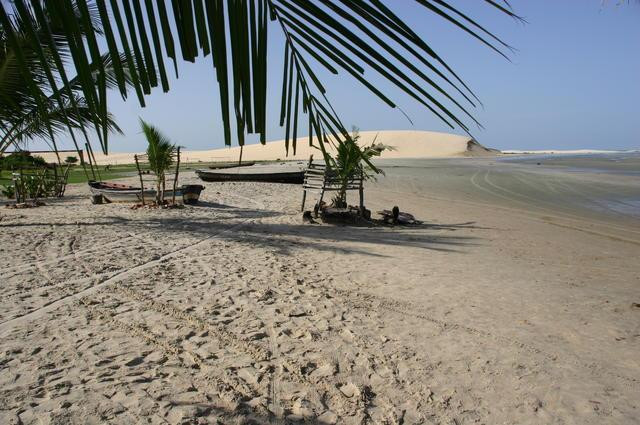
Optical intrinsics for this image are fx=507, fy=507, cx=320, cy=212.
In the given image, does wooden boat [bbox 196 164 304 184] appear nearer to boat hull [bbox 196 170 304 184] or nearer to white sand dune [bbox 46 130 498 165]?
boat hull [bbox 196 170 304 184]

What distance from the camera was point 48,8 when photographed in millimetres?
759

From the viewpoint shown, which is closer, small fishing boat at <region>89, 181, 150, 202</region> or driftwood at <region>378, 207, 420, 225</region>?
driftwood at <region>378, 207, 420, 225</region>

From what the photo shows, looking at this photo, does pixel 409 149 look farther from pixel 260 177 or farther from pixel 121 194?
pixel 121 194

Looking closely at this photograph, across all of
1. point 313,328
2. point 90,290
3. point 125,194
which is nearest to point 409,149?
point 125,194

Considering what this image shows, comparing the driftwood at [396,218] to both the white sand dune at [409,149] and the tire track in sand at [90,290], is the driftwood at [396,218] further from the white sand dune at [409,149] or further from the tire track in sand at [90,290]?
the white sand dune at [409,149]

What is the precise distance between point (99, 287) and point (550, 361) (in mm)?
4462

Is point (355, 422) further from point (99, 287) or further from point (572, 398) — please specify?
point (99, 287)

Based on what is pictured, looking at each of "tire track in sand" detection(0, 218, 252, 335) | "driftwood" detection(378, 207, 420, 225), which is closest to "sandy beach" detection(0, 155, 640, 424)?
"tire track in sand" detection(0, 218, 252, 335)

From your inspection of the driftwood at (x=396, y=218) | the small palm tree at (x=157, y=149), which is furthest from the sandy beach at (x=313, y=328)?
the small palm tree at (x=157, y=149)

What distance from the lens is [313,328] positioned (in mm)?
4453

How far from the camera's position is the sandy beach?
126 inches

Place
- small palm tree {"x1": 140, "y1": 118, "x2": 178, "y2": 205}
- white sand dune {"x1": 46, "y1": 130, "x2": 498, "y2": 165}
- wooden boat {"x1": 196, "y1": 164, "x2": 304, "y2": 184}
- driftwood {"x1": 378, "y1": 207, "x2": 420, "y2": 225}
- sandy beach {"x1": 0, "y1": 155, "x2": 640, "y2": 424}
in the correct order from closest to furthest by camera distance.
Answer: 1. sandy beach {"x1": 0, "y1": 155, "x2": 640, "y2": 424}
2. driftwood {"x1": 378, "y1": 207, "x2": 420, "y2": 225}
3. small palm tree {"x1": 140, "y1": 118, "x2": 178, "y2": 205}
4. wooden boat {"x1": 196, "y1": 164, "x2": 304, "y2": 184}
5. white sand dune {"x1": 46, "y1": 130, "x2": 498, "y2": 165}

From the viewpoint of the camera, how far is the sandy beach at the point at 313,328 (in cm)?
319

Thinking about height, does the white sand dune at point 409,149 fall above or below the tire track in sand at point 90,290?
above
